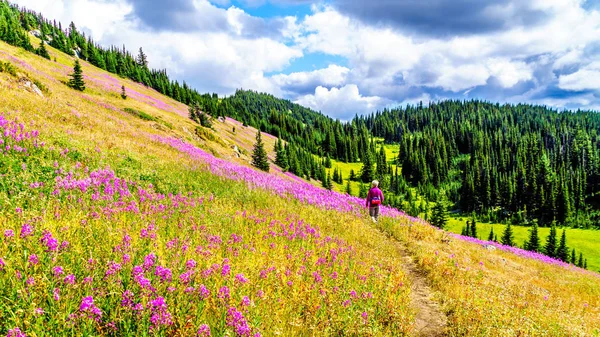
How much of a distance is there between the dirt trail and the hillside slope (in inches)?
5.2

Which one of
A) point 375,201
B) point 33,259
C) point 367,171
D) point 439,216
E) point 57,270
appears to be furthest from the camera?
point 367,171

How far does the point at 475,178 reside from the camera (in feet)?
409

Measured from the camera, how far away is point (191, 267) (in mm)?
3898

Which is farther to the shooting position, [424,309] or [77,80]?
[77,80]

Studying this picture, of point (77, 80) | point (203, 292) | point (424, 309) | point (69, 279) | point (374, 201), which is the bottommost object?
→ point (424, 309)

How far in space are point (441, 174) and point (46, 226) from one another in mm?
165202

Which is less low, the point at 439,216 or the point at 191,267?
the point at 191,267

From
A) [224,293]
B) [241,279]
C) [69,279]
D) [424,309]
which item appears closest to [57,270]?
[69,279]

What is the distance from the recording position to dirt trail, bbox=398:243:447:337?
5547 millimetres

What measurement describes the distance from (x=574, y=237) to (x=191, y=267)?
111150 mm

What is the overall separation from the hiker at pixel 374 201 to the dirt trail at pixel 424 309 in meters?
5.07

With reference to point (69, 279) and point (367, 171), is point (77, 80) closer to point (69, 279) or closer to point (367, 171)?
point (69, 279)

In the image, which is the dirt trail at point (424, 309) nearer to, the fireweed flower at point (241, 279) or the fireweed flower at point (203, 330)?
the fireweed flower at point (241, 279)

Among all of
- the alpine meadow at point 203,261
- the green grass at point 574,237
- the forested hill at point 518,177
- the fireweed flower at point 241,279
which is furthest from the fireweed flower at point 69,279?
the forested hill at point 518,177
